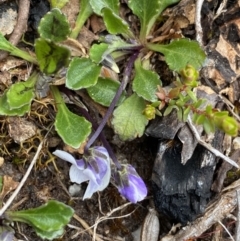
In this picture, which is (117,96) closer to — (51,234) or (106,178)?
(106,178)

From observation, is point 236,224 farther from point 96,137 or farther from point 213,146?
point 96,137

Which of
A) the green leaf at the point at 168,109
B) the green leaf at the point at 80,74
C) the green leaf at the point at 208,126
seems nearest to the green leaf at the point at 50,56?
the green leaf at the point at 80,74

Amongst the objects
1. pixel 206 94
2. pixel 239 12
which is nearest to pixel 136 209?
pixel 206 94

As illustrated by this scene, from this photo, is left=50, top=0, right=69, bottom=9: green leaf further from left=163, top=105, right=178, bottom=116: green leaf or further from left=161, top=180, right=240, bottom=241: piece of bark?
left=161, top=180, right=240, bottom=241: piece of bark

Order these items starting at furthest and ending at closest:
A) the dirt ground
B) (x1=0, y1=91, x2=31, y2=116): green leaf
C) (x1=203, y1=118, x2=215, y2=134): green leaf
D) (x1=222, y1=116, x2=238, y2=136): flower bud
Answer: the dirt ground
(x1=0, y1=91, x2=31, y2=116): green leaf
(x1=203, y1=118, x2=215, y2=134): green leaf
(x1=222, y1=116, x2=238, y2=136): flower bud

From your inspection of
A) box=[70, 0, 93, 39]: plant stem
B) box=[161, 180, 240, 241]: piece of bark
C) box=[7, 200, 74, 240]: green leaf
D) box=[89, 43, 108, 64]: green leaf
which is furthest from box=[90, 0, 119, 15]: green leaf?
box=[161, 180, 240, 241]: piece of bark

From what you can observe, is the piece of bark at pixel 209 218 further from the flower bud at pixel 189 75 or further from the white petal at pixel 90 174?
the flower bud at pixel 189 75
